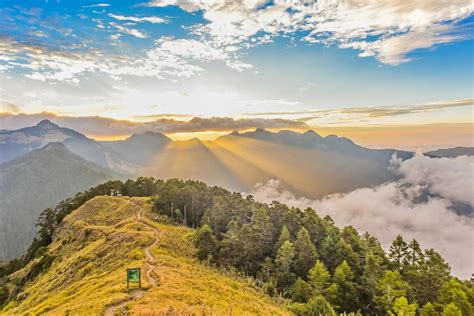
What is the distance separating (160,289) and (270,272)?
41.3 metres

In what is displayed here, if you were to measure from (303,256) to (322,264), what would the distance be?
8.00 m

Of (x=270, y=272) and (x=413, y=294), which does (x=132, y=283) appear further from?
(x=413, y=294)

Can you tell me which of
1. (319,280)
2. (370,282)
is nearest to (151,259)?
(319,280)

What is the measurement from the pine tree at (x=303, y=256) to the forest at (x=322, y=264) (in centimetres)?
23

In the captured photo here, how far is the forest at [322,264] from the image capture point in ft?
203

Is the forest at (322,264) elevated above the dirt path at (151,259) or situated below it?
below

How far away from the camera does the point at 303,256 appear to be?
7425 cm

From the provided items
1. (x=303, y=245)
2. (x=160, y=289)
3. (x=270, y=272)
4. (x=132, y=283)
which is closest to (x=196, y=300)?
(x=160, y=289)

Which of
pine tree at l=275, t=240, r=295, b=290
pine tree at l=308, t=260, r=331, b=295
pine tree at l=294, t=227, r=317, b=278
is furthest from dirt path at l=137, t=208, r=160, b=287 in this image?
pine tree at l=294, t=227, r=317, b=278

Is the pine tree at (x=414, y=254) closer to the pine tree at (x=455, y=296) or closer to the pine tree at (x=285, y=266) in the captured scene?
the pine tree at (x=455, y=296)

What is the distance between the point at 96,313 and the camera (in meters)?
27.7

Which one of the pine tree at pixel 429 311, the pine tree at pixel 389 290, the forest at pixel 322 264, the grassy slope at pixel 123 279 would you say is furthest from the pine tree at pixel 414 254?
the grassy slope at pixel 123 279

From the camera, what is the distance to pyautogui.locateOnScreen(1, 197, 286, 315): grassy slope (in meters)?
32.2

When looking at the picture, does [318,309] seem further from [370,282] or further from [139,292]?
[370,282]
